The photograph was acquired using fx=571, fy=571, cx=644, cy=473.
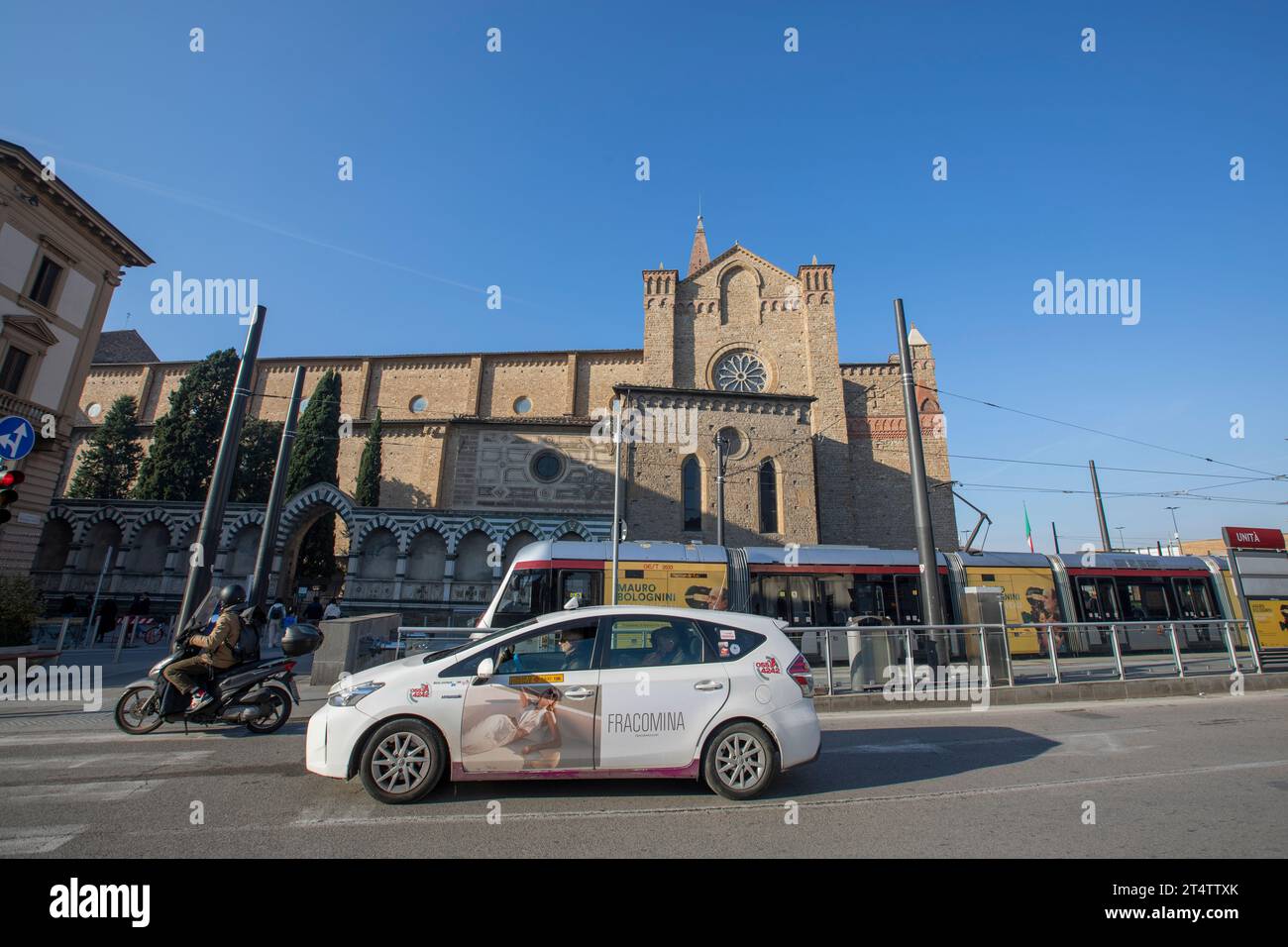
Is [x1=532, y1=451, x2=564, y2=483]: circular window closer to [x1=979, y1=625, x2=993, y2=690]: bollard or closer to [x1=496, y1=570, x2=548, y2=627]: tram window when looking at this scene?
[x1=496, y1=570, x2=548, y2=627]: tram window

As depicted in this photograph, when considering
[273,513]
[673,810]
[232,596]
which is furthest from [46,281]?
[673,810]

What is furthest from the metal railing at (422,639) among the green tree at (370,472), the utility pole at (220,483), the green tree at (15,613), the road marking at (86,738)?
the green tree at (370,472)

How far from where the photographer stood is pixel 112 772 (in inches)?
213

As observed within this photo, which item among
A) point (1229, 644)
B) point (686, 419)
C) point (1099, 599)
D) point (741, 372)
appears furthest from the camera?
point (741, 372)

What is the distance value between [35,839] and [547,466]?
28.3m

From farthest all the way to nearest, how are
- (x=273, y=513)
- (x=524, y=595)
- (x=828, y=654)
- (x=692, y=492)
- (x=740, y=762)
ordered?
1. (x=692, y=492)
2. (x=273, y=513)
3. (x=524, y=595)
4. (x=828, y=654)
5. (x=740, y=762)

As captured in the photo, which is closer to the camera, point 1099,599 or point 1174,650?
point 1174,650

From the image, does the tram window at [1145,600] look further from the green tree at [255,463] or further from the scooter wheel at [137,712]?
the green tree at [255,463]

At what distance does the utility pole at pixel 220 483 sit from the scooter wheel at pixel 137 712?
4.50m

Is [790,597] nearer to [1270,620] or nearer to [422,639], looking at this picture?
[422,639]

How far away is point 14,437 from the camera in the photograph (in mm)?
→ 9258

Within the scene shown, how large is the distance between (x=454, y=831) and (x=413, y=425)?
33392 mm

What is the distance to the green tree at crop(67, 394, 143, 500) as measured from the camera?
116ft

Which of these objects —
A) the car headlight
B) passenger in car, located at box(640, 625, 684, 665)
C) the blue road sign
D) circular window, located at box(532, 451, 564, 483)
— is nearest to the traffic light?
the blue road sign
